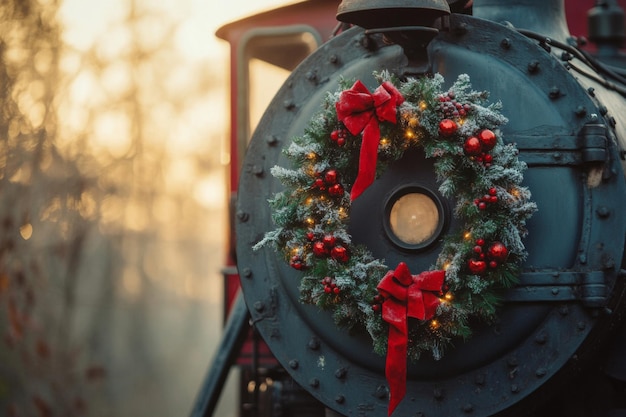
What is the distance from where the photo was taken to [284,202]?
3.41 metres

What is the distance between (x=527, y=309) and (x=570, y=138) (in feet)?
1.76

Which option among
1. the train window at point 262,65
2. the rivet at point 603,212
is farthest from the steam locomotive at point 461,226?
the train window at point 262,65

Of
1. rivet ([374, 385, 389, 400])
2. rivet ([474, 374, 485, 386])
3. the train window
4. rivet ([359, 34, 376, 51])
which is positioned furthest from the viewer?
the train window

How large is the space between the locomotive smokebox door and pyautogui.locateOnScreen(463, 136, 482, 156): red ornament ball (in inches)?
5.9

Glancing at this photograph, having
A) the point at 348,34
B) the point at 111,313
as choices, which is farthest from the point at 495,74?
the point at 111,313

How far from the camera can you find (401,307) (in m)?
3.19

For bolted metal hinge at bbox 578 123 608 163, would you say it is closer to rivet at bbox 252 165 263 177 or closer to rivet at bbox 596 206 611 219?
rivet at bbox 596 206 611 219

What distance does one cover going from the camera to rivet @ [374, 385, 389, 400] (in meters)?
3.38

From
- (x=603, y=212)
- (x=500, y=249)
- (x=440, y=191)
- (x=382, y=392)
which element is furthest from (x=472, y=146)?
(x=382, y=392)

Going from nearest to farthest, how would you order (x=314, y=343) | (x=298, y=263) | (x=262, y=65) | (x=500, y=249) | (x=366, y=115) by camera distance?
(x=500, y=249) → (x=366, y=115) → (x=298, y=263) → (x=314, y=343) → (x=262, y=65)

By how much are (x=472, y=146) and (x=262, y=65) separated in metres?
2.87

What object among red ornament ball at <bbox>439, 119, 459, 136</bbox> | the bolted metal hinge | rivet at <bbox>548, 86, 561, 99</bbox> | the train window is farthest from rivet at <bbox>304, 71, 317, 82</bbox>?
the train window

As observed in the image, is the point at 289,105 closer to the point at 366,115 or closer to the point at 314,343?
the point at 366,115

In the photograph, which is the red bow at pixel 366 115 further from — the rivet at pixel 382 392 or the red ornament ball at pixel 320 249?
the rivet at pixel 382 392
